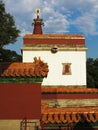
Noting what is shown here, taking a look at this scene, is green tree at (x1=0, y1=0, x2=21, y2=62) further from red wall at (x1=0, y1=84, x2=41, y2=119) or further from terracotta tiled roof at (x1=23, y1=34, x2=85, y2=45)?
red wall at (x1=0, y1=84, x2=41, y2=119)

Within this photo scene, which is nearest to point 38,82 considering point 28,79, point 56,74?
point 28,79

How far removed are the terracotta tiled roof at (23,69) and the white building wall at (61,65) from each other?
42.5 feet

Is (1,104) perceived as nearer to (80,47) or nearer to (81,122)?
(81,122)

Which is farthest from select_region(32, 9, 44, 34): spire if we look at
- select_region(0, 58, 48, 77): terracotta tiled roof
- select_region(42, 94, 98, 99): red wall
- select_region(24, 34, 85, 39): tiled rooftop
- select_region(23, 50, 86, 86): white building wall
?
select_region(0, 58, 48, 77): terracotta tiled roof

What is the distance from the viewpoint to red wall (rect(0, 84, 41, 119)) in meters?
8.67

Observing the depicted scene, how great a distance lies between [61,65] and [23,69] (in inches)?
539

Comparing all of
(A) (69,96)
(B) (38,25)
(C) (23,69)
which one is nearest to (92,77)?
(B) (38,25)

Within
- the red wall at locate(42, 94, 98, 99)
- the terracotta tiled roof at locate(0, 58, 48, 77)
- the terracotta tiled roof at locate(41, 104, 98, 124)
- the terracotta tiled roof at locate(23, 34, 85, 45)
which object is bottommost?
the terracotta tiled roof at locate(41, 104, 98, 124)

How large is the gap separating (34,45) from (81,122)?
14228 mm

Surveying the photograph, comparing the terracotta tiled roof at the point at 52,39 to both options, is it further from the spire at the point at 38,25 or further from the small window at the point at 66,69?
the spire at the point at 38,25

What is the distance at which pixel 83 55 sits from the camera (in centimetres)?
2266

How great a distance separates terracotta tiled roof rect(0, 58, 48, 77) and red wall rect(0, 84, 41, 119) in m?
0.31

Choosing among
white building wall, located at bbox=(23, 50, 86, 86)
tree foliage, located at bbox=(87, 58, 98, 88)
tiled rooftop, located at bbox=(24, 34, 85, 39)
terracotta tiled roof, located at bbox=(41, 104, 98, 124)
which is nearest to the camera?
terracotta tiled roof, located at bbox=(41, 104, 98, 124)

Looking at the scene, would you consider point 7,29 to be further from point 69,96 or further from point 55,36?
point 69,96
